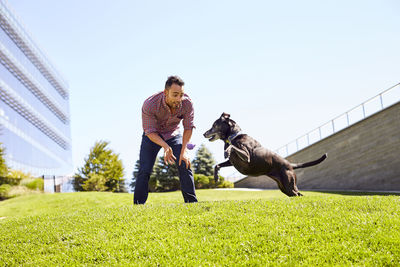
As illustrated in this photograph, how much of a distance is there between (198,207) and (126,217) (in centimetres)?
116

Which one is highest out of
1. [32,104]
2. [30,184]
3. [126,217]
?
[32,104]

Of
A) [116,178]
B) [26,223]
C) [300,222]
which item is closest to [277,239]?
[300,222]

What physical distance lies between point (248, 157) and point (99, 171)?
77.7 feet

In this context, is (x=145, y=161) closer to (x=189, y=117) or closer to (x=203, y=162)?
(x=189, y=117)

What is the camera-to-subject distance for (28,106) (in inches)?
1881

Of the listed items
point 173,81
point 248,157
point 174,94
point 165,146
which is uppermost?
point 173,81

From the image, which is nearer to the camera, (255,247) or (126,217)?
(255,247)

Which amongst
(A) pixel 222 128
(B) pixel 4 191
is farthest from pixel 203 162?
(A) pixel 222 128

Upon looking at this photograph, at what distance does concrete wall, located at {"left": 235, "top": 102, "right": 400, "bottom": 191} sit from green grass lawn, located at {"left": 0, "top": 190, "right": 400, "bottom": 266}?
12553 millimetres

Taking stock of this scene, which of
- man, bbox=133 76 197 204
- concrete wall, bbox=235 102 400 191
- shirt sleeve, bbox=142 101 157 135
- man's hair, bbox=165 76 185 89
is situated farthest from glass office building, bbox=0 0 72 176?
man's hair, bbox=165 76 185 89

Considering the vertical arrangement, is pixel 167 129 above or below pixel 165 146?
above

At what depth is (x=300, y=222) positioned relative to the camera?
4.22m

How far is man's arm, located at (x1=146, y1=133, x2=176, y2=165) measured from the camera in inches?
196

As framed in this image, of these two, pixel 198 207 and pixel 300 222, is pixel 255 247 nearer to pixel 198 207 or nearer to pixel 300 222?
pixel 300 222
